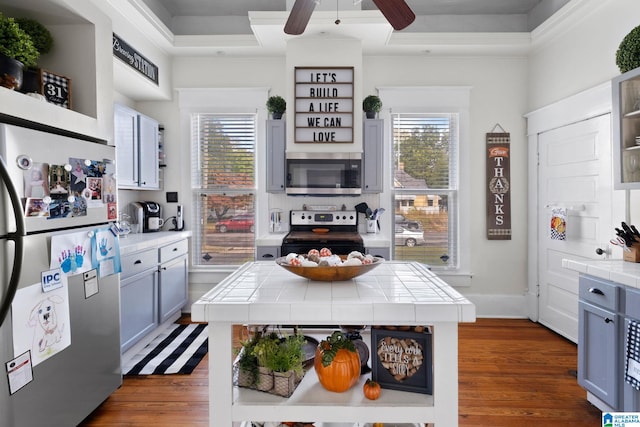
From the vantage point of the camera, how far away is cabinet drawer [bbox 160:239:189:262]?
3598 millimetres

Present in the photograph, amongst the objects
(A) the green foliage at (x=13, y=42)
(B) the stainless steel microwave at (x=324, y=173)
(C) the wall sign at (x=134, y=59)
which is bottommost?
(B) the stainless steel microwave at (x=324, y=173)

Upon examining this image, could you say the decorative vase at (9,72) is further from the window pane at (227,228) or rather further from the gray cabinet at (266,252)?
the window pane at (227,228)

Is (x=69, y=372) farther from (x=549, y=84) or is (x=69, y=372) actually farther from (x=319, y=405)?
(x=549, y=84)

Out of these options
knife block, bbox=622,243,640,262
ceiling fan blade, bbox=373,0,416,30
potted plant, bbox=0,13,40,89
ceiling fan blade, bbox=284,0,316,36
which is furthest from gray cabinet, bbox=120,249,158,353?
knife block, bbox=622,243,640,262

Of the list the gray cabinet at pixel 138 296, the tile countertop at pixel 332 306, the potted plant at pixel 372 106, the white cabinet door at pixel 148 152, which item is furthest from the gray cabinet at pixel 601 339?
the white cabinet door at pixel 148 152

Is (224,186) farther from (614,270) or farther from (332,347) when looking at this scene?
(614,270)

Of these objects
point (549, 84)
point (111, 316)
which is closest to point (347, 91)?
point (549, 84)

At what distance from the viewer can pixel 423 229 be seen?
436 cm

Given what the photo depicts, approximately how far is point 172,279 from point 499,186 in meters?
3.57

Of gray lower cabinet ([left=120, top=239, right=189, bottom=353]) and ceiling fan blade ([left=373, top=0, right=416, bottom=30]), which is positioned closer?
ceiling fan blade ([left=373, top=0, right=416, bottom=30])

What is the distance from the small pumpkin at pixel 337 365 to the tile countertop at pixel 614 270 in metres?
1.54

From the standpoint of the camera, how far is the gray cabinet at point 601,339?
6.95 ft

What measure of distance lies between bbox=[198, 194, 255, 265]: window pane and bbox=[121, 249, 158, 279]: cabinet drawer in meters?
1.00

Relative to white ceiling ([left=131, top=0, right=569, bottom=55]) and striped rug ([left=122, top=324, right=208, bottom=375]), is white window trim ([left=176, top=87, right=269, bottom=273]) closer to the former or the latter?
white ceiling ([left=131, top=0, right=569, bottom=55])
